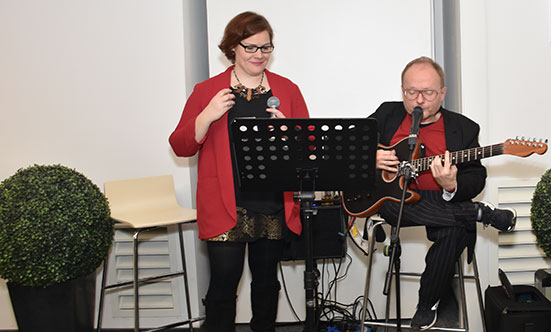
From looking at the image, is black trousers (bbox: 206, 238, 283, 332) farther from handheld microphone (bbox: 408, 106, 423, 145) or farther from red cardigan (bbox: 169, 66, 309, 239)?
handheld microphone (bbox: 408, 106, 423, 145)

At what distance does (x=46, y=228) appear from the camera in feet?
8.11

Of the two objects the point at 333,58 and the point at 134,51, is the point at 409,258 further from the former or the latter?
the point at 134,51

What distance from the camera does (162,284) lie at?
315 cm

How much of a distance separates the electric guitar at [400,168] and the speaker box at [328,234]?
325mm

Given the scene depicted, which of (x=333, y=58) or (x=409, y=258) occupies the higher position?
(x=333, y=58)

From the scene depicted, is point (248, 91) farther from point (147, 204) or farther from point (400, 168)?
point (147, 204)

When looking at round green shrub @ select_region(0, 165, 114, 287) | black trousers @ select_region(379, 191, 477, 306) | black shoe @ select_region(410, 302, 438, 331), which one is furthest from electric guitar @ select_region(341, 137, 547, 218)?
round green shrub @ select_region(0, 165, 114, 287)

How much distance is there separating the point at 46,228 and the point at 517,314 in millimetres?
2269

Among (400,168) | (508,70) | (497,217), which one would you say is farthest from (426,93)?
(508,70)

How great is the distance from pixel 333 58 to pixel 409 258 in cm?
132

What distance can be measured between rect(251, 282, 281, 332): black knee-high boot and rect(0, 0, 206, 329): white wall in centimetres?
106

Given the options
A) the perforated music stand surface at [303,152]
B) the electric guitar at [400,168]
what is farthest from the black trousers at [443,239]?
the perforated music stand surface at [303,152]

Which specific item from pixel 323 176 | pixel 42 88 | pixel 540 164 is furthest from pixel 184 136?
pixel 540 164

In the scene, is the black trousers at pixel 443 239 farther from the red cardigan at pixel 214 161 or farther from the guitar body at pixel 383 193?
the red cardigan at pixel 214 161
